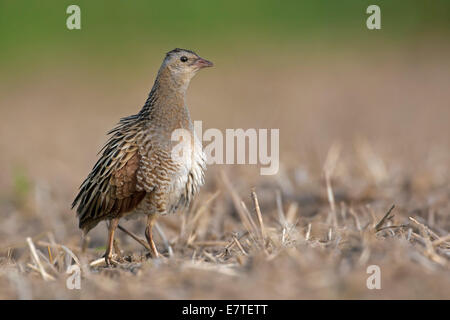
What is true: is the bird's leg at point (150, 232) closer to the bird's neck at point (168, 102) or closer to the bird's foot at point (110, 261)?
the bird's foot at point (110, 261)

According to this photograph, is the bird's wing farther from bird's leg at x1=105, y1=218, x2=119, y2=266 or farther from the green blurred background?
the green blurred background

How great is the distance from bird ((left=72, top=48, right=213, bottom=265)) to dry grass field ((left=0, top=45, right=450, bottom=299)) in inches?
16.3

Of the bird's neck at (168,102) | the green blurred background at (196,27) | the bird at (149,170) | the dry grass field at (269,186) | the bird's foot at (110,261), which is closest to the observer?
the dry grass field at (269,186)

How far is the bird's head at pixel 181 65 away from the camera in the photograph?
584cm

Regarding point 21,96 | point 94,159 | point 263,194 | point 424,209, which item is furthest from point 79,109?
point 424,209

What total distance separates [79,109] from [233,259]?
11598 millimetres

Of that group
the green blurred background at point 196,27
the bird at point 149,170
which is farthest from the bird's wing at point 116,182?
the green blurred background at point 196,27

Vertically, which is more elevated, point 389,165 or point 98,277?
point 389,165

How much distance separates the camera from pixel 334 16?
20.7 m

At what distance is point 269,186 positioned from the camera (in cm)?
782

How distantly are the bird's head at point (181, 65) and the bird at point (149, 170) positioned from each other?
0.08 metres

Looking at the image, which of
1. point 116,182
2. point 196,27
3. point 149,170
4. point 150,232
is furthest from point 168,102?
point 196,27

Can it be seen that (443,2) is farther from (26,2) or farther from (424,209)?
(424,209)
